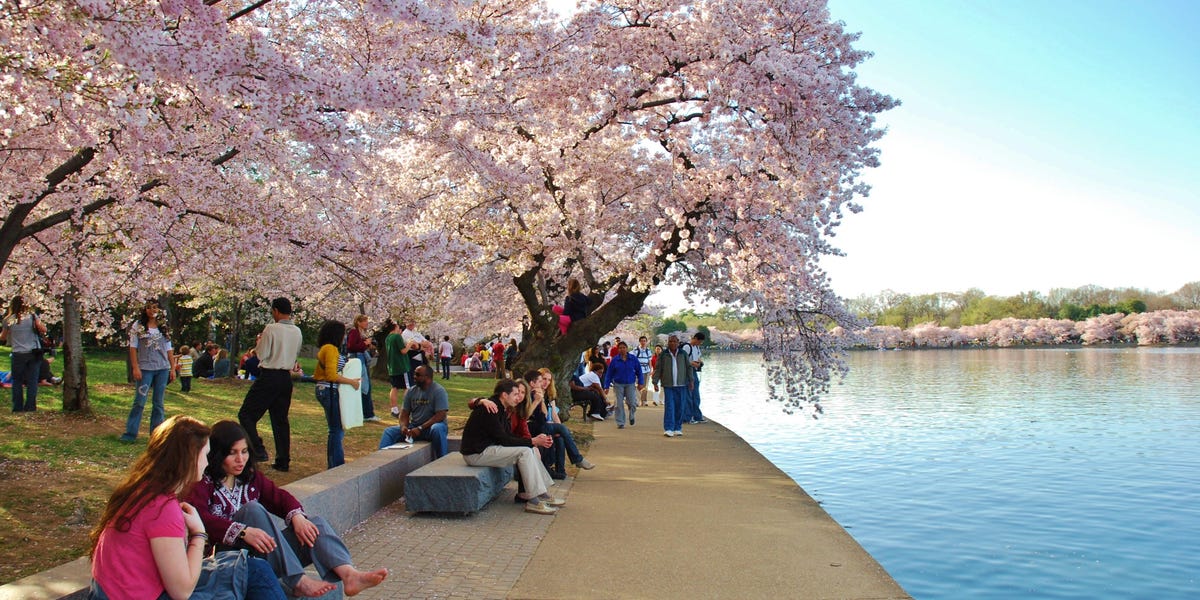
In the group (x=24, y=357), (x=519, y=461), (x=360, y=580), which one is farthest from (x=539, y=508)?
(x=24, y=357)

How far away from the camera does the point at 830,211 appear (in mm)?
15414

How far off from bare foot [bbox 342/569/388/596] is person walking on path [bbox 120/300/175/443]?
260 inches

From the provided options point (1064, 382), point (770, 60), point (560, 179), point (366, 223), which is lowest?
point (1064, 382)

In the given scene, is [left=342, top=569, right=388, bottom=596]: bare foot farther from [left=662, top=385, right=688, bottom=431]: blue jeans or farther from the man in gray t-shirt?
[left=662, top=385, right=688, bottom=431]: blue jeans

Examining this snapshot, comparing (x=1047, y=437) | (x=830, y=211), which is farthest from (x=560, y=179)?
(x=1047, y=437)

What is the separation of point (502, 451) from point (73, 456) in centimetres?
466

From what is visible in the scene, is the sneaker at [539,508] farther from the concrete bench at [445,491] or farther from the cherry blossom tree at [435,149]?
the cherry blossom tree at [435,149]

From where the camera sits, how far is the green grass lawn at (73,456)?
6.37m

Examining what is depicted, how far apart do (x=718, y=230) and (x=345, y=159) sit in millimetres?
9061

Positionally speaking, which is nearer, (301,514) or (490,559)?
(301,514)

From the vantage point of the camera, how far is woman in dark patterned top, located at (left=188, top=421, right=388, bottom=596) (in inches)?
181

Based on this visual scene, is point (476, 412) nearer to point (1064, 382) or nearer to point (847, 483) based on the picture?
point (847, 483)

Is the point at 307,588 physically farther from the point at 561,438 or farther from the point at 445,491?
the point at 561,438

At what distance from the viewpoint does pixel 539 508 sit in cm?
877
